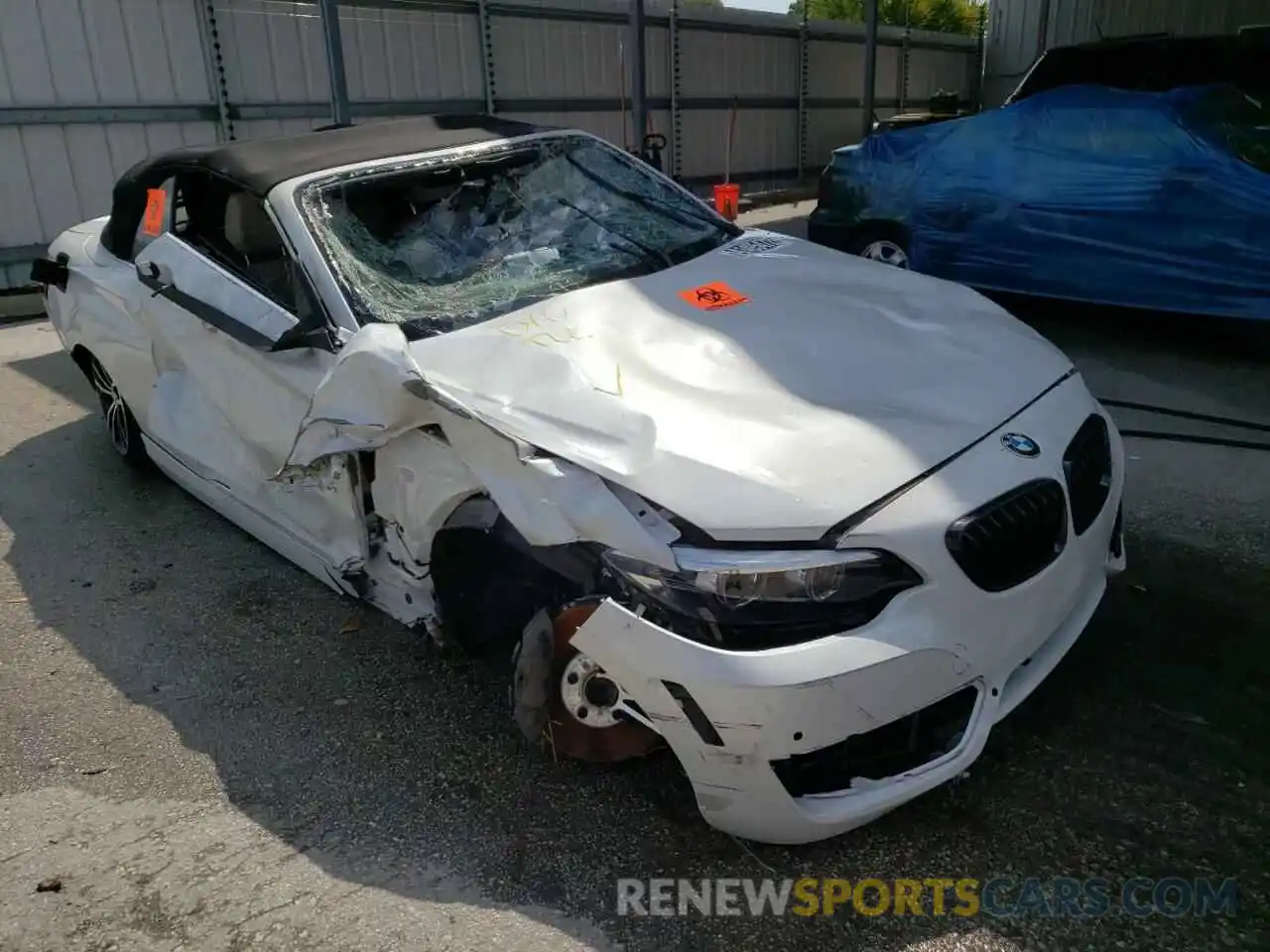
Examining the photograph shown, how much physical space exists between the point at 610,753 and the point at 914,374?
1257 mm

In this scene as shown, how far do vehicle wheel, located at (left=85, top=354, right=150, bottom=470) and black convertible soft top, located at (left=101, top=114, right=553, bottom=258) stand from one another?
24.9 inches

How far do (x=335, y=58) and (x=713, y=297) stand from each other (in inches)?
257

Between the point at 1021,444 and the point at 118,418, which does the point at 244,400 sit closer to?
the point at 118,418

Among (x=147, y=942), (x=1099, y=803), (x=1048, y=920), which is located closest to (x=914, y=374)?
(x=1099, y=803)

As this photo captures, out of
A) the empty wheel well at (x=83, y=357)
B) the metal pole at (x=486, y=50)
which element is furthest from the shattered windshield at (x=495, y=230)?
the metal pole at (x=486, y=50)

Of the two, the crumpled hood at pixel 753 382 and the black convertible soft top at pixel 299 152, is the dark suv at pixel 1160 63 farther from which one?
the black convertible soft top at pixel 299 152

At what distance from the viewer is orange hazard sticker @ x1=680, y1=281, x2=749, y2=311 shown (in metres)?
2.98

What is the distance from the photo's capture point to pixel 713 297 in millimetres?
3043

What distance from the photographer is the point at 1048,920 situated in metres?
2.02

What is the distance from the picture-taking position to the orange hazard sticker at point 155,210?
151 inches

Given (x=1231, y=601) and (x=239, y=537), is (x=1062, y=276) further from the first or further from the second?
(x=239, y=537)

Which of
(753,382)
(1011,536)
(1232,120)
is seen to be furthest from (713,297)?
(1232,120)

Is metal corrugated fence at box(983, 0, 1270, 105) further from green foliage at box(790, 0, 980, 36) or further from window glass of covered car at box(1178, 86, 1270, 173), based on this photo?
green foliage at box(790, 0, 980, 36)

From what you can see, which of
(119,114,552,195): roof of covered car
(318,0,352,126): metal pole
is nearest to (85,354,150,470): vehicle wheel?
(119,114,552,195): roof of covered car
